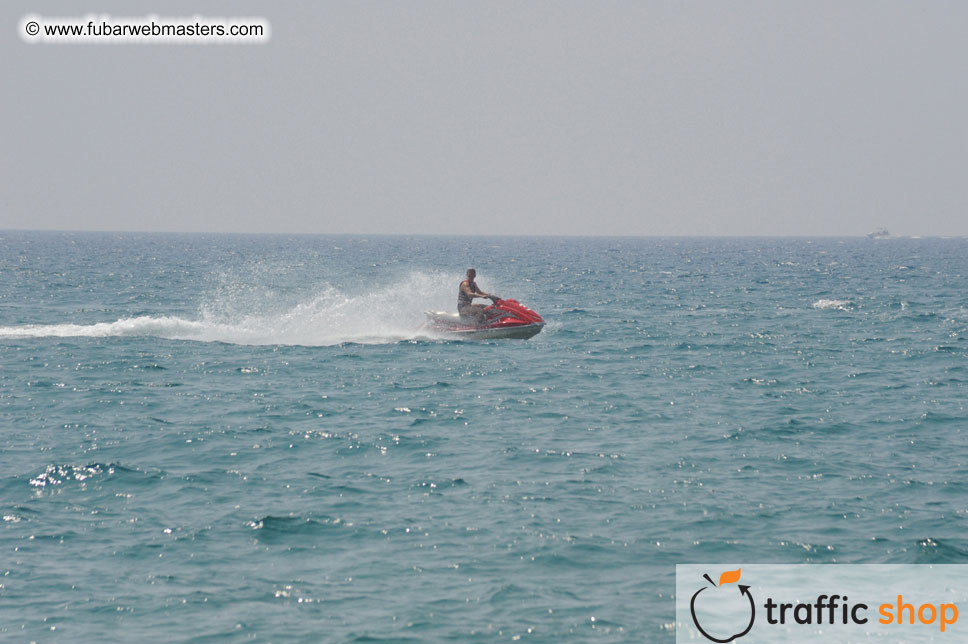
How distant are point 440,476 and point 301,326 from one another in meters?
19.6

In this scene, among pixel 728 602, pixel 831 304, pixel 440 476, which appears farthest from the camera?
pixel 831 304

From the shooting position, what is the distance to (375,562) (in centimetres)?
1043

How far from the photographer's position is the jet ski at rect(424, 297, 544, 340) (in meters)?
27.8

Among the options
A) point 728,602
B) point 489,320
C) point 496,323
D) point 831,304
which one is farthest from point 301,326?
point 831,304

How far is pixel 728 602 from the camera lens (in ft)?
31.8

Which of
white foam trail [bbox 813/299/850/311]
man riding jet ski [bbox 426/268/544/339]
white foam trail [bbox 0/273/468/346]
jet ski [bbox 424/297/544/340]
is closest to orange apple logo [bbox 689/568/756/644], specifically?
man riding jet ski [bbox 426/268/544/339]

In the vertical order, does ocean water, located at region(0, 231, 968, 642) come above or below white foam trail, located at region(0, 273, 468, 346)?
below

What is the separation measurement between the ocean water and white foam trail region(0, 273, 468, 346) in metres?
0.36

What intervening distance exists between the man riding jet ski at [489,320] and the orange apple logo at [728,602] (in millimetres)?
17545

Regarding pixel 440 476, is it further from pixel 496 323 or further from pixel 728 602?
pixel 496 323

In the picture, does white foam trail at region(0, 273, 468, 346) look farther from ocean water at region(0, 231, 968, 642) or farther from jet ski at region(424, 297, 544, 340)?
jet ski at region(424, 297, 544, 340)

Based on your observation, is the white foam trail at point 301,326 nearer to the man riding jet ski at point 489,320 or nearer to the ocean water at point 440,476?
the ocean water at point 440,476

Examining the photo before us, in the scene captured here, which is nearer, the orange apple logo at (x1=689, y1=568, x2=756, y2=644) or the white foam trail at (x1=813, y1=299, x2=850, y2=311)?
the orange apple logo at (x1=689, y1=568, x2=756, y2=644)

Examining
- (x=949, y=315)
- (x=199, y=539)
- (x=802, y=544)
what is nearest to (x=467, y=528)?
(x=199, y=539)
